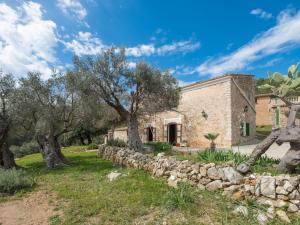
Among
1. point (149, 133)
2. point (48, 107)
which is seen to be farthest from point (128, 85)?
point (149, 133)

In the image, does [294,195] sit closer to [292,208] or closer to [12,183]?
[292,208]

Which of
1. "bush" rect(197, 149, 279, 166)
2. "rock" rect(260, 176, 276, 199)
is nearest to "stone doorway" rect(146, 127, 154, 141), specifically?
"bush" rect(197, 149, 279, 166)

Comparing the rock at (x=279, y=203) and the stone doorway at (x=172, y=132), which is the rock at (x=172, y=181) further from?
the stone doorway at (x=172, y=132)

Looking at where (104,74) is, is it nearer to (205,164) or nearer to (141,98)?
(141,98)

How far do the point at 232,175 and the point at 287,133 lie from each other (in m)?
1.89

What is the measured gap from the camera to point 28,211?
502cm

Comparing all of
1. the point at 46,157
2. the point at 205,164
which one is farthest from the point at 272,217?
the point at 46,157

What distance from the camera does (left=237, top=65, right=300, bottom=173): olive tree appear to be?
17.4 ft

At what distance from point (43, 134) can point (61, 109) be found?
1.73 meters

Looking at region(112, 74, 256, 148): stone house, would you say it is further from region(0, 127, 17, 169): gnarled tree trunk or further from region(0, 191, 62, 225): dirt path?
region(0, 191, 62, 225): dirt path

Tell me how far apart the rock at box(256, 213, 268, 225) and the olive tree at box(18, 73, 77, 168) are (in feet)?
30.4

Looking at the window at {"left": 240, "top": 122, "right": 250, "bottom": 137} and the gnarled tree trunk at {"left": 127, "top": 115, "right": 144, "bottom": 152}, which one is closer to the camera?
the gnarled tree trunk at {"left": 127, "top": 115, "right": 144, "bottom": 152}

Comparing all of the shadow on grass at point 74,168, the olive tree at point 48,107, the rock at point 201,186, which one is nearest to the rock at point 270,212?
the rock at point 201,186

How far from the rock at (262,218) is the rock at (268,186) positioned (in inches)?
25.5
